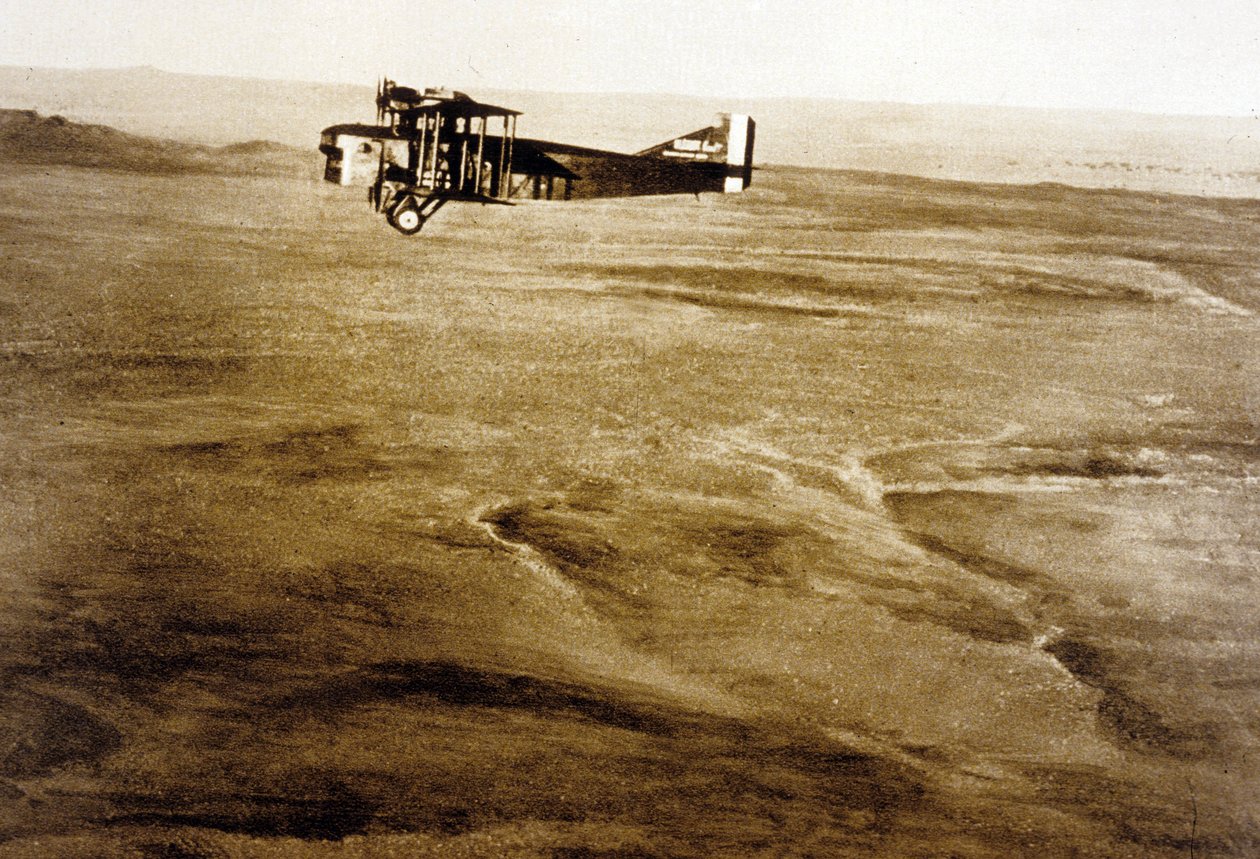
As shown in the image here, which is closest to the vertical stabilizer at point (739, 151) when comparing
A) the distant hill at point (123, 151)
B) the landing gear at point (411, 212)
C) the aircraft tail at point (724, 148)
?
the aircraft tail at point (724, 148)

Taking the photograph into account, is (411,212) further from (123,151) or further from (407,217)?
(123,151)

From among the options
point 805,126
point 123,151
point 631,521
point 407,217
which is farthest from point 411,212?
point 805,126

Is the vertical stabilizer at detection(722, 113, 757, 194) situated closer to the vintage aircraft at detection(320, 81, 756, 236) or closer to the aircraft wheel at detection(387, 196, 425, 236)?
the vintage aircraft at detection(320, 81, 756, 236)

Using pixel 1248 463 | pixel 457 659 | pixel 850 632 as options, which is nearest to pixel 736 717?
pixel 850 632

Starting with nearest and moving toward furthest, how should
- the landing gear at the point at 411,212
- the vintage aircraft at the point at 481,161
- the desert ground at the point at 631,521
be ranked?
the desert ground at the point at 631,521, the vintage aircraft at the point at 481,161, the landing gear at the point at 411,212

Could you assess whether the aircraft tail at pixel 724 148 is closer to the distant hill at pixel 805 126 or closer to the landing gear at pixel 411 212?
the distant hill at pixel 805 126

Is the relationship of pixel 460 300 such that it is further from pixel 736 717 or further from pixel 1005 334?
pixel 1005 334

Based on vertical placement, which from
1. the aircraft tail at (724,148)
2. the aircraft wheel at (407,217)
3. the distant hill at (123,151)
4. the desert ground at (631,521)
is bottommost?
the desert ground at (631,521)

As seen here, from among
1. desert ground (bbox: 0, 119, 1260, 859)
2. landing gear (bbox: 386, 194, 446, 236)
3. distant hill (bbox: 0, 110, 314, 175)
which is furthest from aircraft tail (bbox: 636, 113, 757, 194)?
distant hill (bbox: 0, 110, 314, 175)
